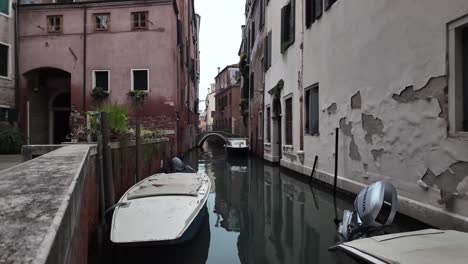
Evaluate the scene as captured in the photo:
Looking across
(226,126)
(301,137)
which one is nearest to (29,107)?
(301,137)

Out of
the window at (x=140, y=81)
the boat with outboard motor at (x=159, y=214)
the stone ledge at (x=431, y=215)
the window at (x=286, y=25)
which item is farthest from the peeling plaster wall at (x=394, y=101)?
the window at (x=140, y=81)

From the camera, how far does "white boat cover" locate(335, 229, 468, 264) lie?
2164 millimetres

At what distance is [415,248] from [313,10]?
316 inches

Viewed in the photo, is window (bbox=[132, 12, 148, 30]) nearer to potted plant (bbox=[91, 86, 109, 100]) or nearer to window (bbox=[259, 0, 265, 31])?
potted plant (bbox=[91, 86, 109, 100])

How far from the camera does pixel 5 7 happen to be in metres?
14.9

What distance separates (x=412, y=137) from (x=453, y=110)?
0.88 meters

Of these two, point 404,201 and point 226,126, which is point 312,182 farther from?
point 226,126

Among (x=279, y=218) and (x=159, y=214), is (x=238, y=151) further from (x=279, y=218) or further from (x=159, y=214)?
(x=159, y=214)

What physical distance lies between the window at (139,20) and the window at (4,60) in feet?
15.4

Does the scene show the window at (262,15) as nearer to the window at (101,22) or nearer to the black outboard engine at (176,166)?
the window at (101,22)

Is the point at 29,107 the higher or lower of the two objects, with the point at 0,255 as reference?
higher

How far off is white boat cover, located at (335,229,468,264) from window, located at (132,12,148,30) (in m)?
14.4

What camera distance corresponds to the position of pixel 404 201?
16.9 feet

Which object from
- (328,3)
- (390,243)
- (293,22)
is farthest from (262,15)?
(390,243)
